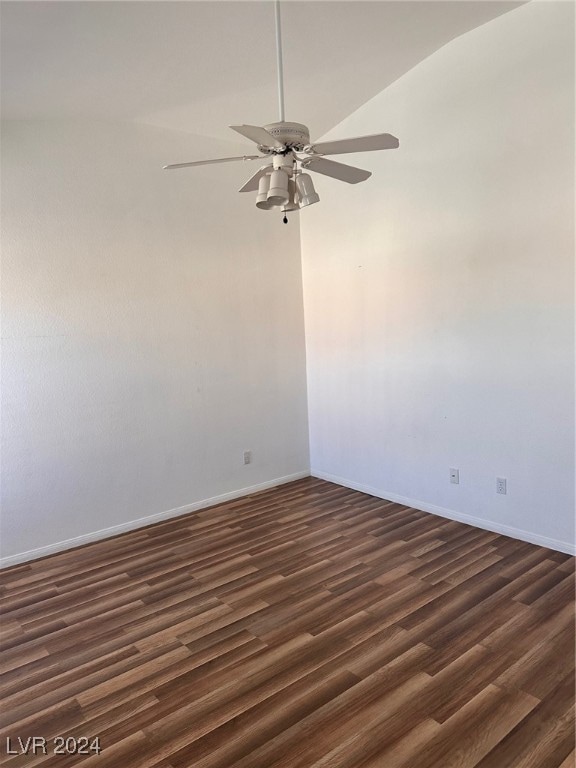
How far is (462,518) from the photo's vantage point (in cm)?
363

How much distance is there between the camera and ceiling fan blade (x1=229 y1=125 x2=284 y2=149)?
1.79 metres

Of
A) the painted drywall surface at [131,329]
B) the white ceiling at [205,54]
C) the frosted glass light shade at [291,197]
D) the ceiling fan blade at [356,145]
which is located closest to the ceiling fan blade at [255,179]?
the frosted glass light shade at [291,197]

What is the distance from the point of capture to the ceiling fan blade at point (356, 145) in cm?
190

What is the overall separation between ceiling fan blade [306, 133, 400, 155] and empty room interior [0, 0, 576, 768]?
35mm

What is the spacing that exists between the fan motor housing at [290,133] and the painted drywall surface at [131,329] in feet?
7.11

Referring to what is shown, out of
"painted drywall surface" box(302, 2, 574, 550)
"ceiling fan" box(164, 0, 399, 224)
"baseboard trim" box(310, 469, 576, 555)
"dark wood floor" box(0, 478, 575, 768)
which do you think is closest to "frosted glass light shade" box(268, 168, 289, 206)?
"ceiling fan" box(164, 0, 399, 224)

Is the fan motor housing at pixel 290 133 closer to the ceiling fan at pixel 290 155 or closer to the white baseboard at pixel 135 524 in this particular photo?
the ceiling fan at pixel 290 155

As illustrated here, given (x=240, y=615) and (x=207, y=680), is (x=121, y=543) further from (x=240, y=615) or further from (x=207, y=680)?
(x=207, y=680)

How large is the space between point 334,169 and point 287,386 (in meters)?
2.79

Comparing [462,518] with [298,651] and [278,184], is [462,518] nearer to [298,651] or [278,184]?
[298,651]

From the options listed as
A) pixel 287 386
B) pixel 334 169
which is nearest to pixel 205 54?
pixel 334 169

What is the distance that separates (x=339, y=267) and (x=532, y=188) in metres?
1.73

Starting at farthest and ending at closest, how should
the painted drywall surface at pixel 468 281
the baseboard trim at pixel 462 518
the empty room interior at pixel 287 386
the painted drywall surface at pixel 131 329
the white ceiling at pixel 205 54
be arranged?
1. the painted drywall surface at pixel 131 329
2. the baseboard trim at pixel 462 518
3. the painted drywall surface at pixel 468 281
4. the white ceiling at pixel 205 54
5. the empty room interior at pixel 287 386

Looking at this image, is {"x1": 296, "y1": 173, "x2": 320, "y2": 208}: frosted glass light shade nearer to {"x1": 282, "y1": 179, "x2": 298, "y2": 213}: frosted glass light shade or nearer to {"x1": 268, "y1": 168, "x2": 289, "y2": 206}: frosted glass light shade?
{"x1": 282, "y1": 179, "x2": 298, "y2": 213}: frosted glass light shade
